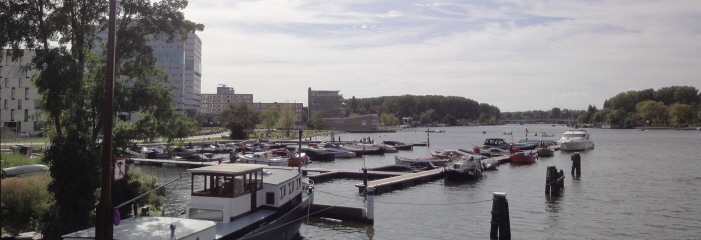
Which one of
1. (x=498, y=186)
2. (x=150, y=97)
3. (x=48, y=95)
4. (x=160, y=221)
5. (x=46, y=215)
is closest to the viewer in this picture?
(x=160, y=221)

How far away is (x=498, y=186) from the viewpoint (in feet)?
137

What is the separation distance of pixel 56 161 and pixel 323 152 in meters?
53.9

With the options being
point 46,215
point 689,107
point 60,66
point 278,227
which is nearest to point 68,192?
point 46,215

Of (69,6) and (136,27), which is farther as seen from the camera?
(136,27)

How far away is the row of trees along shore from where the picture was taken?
15844mm

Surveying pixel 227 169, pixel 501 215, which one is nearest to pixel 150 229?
pixel 227 169

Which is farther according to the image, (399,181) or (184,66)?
(184,66)

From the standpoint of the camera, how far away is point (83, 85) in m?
19.1

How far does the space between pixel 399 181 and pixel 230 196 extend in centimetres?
2222

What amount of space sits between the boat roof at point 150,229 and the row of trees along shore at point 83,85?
10.2ft

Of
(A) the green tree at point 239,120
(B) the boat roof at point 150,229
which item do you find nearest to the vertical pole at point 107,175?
(B) the boat roof at point 150,229

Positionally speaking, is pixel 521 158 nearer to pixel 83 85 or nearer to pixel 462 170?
pixel 462 170

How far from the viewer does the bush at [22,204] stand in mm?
17812

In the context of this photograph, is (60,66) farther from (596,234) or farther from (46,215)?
(596,234)
